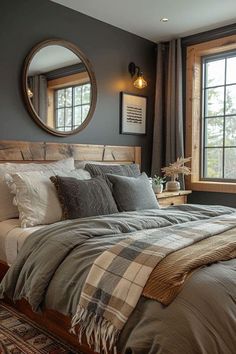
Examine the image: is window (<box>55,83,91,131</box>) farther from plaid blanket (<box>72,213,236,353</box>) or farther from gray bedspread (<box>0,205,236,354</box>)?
plaid blanket (<box>72,213,236,353</box>)

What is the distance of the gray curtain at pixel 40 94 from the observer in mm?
3139

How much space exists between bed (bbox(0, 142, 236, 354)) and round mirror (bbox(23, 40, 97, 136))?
4.15 ft

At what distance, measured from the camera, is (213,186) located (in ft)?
13.3

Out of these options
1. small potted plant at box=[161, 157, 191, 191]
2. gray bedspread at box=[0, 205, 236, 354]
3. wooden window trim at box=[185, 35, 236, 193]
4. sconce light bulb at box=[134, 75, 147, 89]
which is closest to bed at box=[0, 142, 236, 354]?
gray bedspread at box=[0, 205, 236, 354]

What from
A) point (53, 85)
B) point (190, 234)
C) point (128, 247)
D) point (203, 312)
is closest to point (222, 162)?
point (53, 85)

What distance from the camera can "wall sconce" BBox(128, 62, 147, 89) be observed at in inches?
159

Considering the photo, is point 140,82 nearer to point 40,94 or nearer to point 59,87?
point 59,87

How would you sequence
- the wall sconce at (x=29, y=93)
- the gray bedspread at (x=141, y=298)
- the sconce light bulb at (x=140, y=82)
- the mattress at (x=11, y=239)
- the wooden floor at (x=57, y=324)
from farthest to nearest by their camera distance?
the sconce light bulb at (x=140, y=82)
the wall sconce at (x=29, y=93)
the mattress at (x=11, y=239)
the wooden floor at (x=57, y=324)
the gray bedspread at (x=141, y=298)

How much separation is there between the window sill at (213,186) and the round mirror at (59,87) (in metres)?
1.54

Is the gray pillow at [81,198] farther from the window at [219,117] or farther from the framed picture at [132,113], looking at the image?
the window at [219,117]

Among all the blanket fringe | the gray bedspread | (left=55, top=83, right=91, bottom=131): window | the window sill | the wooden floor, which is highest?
(left=55, top=83, right=91, bottom=131): window

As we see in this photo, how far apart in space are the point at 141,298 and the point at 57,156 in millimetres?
2120

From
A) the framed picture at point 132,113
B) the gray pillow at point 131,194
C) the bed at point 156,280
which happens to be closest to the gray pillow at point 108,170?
the gray pillow at point 131,194

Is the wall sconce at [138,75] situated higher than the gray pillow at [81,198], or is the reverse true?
the wall sconce at [138,75]
